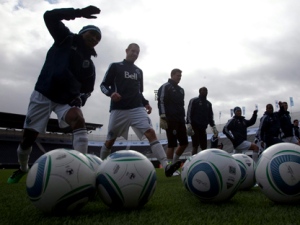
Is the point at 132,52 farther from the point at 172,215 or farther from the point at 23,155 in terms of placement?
the point at 172,215

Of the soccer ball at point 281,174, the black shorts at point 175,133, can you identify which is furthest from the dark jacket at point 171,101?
the soccer ball at point 281,174

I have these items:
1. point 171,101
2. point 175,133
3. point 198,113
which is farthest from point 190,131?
point 171,101

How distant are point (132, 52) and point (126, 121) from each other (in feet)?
4.81

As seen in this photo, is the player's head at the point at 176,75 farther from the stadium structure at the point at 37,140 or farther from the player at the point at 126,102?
the stadium structure at the point at 37,140

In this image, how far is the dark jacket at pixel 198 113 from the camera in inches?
335

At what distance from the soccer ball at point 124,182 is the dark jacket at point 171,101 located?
15.3 ft

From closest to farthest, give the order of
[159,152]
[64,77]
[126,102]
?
[64,77]
[159,152]
[126,102]

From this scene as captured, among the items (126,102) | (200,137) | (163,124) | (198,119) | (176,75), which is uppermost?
(176,75)

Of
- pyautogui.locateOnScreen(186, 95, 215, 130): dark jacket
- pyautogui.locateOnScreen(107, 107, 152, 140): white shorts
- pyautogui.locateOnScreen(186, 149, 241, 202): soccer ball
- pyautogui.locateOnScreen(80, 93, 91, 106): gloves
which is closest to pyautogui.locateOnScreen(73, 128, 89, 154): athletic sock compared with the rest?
pyautogui.locateOnScreen(80, 93, 91, 106): gloves

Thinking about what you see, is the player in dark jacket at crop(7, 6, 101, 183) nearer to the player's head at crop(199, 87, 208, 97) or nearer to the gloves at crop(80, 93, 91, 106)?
the gloves at crop(80, 93, 91, 106)

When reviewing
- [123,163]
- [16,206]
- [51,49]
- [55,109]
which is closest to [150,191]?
[123,163]

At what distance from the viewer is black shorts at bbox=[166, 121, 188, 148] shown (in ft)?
24.1

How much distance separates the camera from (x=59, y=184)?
239 cm

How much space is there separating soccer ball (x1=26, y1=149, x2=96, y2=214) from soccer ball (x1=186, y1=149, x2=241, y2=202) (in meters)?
1.13
